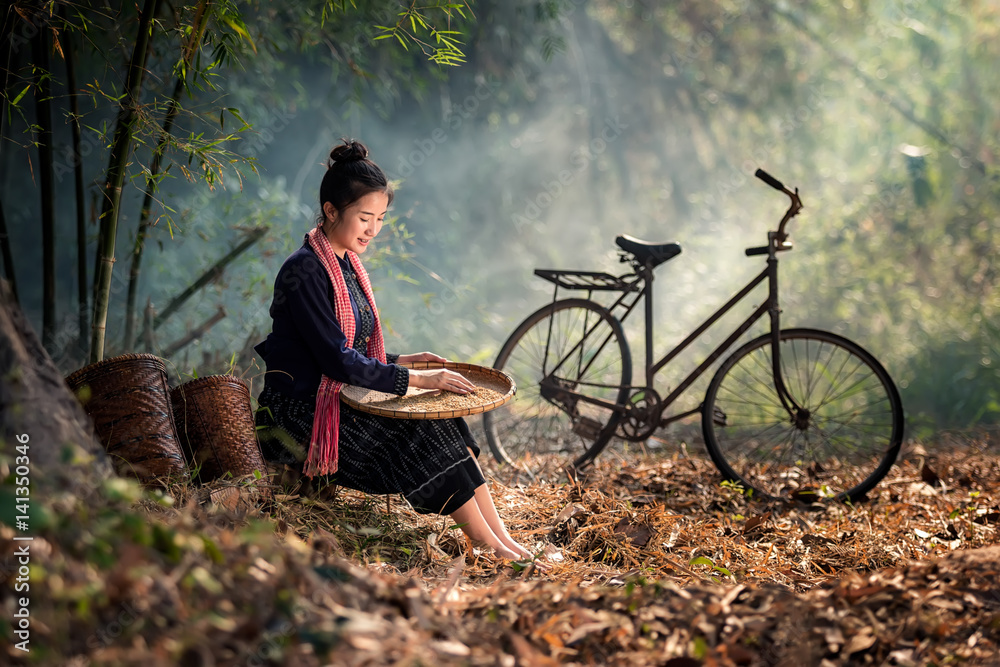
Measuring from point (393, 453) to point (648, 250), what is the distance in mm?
1583

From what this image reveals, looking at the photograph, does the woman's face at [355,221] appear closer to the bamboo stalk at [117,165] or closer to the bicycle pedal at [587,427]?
the bamboo stalk at [117,165]

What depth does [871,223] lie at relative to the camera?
7066 mm

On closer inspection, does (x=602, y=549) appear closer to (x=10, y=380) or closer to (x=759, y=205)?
(x=10, y=380)

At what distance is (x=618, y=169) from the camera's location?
856cm

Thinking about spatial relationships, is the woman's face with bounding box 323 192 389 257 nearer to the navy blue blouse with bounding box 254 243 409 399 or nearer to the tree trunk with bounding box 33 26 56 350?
the navy blue blouse with bounding box 254 243 409 399

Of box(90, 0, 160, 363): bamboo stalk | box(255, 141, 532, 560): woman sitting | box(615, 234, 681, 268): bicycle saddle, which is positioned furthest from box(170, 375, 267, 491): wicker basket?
box(615, 234, 681, 268): bicycle saddle

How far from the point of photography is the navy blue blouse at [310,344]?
2381mm

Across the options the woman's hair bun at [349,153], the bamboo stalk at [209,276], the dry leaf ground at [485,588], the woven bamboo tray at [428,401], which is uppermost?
the woman's hair bun at [349,153]

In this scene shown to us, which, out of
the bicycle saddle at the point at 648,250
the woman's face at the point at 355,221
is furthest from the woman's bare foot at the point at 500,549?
the bicycle saddle at the point at 648,250

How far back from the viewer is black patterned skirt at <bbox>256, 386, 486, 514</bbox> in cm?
243

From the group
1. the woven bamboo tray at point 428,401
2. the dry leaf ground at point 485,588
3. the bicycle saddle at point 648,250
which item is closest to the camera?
the dry leaf ground at point 485,588

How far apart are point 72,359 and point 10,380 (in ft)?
8.69

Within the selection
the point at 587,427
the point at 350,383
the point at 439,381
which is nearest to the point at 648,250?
the point at 587,427

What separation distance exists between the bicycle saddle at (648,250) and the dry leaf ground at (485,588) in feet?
3.69
